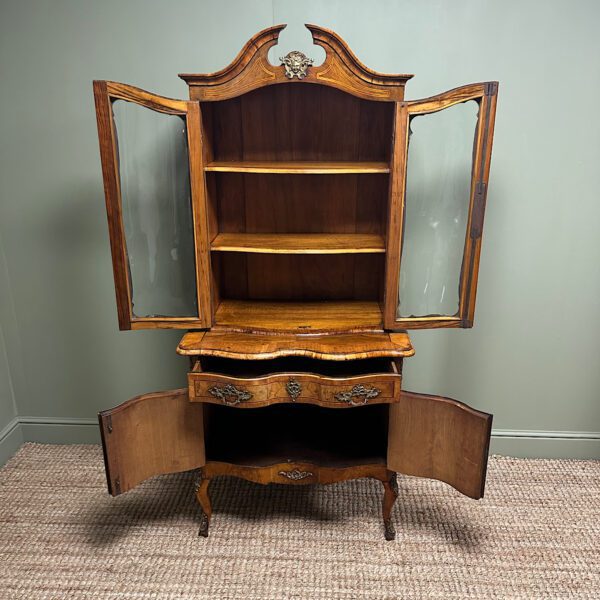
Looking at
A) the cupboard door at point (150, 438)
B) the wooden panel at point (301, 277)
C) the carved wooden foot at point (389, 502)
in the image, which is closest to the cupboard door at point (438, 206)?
the wooden panel at point (301, 277)

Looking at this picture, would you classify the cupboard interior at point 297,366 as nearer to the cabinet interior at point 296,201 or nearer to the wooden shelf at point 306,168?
the cabinet interior at point 296,201

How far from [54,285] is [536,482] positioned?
5.89 feet

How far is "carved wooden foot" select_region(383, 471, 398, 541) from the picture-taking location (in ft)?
5.09

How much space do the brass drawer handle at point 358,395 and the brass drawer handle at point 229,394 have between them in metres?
0.24

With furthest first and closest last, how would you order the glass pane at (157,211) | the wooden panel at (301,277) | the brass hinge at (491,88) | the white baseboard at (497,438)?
1. the white baseboard at (497,438)
2. the wooden panel at (301,277)
3. the glass pane at (157,211)
4. the brass hinge at (491,88)

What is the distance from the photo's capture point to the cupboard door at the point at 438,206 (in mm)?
1259

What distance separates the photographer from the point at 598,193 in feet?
5.39

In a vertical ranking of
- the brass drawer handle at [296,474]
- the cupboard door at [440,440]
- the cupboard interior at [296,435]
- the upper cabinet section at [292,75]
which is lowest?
the brass drawer handle at [296,474]

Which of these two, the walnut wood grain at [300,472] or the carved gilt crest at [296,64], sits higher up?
the carved gilt crest at [296,64]

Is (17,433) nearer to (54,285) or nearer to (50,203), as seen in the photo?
(54,285)

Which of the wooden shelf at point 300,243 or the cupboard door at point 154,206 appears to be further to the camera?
the wooden shelf at point 300,243

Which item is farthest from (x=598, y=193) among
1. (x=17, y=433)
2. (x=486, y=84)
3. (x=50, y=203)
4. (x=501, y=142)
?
(x=17, y=433)

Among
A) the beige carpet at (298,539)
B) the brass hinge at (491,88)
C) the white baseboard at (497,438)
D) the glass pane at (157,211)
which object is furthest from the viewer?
the white baseboard at (497,438)

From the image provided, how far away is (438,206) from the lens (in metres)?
1.41
